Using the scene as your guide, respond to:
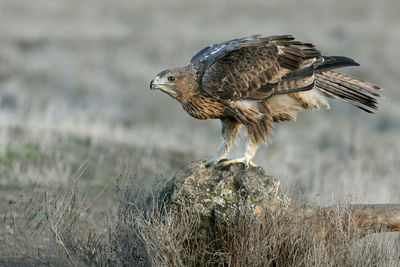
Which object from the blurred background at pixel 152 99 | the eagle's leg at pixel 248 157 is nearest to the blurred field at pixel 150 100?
the blurred background at pixel 152 99

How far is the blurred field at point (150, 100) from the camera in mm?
10234

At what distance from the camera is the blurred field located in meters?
10.2

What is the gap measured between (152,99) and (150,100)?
3.6 inches

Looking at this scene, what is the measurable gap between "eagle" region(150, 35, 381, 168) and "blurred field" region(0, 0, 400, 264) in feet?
2.04

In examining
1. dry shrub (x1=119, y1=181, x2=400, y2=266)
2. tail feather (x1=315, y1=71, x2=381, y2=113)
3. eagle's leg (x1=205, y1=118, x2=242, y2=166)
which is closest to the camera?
dry shrub (x1=119, y1=181, x2=400, y2=266)

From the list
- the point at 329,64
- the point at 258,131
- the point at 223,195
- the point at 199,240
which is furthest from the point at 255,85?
the point at 199,240

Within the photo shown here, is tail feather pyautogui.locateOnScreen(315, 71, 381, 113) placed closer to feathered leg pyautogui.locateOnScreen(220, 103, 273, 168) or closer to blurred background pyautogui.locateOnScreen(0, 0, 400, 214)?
feathered leg pyautogui.locateOnScreen(220, 103, 273, 168)

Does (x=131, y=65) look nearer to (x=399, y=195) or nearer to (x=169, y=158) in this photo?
(x=169, y=158)

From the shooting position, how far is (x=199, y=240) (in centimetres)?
529

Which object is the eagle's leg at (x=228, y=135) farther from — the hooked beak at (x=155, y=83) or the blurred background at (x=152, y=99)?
the hooked beak at (x=155, y=83)

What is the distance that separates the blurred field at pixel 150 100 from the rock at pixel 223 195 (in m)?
0.44

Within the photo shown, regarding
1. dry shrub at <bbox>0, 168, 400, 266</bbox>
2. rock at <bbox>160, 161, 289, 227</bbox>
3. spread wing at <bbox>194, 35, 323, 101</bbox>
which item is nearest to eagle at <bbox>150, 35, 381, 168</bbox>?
spread wing at <bbox>194, 35, 323, 101</bbox>

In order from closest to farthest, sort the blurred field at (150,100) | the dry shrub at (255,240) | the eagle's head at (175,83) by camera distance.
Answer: the dry shrub at (255,240), the eagle's head at (175,83), the blurred field at (150,100)

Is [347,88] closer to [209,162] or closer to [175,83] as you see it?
[209,162]
